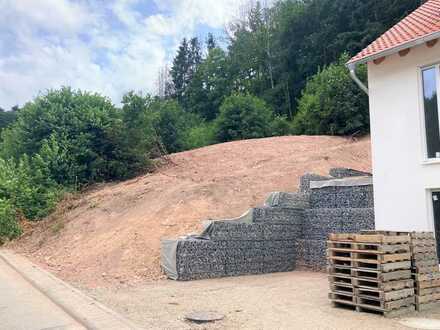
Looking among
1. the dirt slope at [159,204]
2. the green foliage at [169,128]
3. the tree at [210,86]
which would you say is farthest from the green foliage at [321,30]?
the dirt slope at [159,204]

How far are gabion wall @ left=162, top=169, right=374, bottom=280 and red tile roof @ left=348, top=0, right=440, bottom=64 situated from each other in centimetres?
437

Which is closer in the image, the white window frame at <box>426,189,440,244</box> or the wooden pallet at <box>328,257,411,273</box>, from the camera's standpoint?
the wooden pallet at <box>328,257,411,273</box>

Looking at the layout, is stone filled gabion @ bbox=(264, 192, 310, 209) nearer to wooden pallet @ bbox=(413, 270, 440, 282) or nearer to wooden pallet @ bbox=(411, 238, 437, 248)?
wooden pallet @ bbox=(411, 238, 437, 248)

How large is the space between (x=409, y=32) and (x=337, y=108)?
59.6 feet

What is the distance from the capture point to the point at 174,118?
33750mm

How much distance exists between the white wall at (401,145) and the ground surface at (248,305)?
239 cm

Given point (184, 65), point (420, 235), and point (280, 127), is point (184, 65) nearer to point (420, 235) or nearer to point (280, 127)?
point (280, 127)

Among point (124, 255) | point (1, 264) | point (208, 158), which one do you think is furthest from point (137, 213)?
point (208, 158)

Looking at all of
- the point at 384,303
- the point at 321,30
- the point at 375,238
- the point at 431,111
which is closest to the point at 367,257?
the point at 375,238

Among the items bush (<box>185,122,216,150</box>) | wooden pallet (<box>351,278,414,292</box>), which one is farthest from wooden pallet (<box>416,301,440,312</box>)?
bush (<box>185,122,216,150</box>)

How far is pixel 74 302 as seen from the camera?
9.57 meters

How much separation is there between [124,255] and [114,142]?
12061mm

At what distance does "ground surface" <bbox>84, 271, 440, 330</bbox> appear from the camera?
7.66 m

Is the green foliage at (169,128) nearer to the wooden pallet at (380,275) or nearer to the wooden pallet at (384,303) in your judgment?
the wooden pallet at (380,275)
